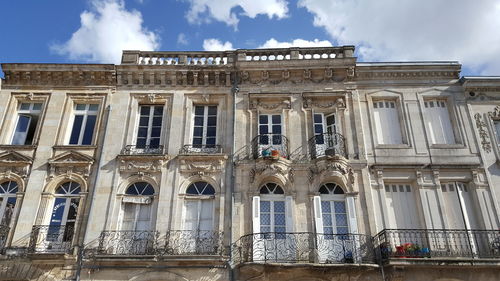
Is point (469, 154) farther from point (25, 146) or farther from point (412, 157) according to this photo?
point (25, 146)

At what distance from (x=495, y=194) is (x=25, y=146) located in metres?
14.9

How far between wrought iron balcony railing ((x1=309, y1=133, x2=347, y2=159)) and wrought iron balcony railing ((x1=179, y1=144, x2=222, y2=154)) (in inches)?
118

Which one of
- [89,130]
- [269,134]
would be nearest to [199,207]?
[269,134]

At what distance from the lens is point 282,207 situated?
13242mm

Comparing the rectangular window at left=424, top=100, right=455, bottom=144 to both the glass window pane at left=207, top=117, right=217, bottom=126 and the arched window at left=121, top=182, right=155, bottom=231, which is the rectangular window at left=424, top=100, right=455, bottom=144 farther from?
the arched window at left=121, top=182, right=155, bottom=231

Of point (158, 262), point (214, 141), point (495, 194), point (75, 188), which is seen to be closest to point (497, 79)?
point (495, 194)

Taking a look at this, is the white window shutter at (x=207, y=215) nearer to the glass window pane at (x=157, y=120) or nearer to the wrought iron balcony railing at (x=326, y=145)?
the glass window pane at (x=157, y=120)

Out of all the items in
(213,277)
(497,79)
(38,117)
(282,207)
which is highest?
(497,79)

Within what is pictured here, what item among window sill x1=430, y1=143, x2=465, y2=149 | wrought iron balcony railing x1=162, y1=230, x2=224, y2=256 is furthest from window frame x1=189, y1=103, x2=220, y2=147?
window sill x1=430, y1=143, x2=465, y2=149

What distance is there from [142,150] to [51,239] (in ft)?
12.3

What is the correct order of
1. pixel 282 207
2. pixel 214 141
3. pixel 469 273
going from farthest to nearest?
1. pixel 214 141
2. pixel 282 207
3. pixel 469 273

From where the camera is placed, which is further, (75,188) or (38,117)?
(38,117)

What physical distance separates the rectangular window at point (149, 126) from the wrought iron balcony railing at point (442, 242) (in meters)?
7.65

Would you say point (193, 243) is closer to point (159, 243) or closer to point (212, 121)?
point (159, 243)
